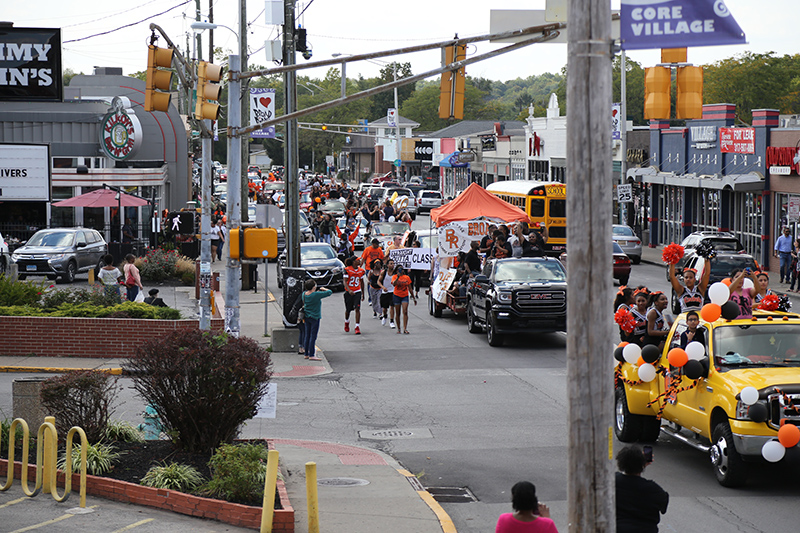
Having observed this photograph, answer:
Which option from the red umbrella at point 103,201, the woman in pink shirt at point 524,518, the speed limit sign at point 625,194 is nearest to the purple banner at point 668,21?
the woman in pink shirt at point 524,518

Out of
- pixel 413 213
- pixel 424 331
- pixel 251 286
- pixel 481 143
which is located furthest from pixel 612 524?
pixel 481 143

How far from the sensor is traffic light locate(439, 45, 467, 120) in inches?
551

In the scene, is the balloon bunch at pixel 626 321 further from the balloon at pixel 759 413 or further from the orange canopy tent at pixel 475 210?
the orange canopy tent at pixel 475 210

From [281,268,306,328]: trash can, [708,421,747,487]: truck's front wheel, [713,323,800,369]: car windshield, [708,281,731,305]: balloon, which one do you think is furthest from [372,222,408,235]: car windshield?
[708,421,747,487]: truck's front wheel

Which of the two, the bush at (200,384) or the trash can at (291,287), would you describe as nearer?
the bush at (200,384)

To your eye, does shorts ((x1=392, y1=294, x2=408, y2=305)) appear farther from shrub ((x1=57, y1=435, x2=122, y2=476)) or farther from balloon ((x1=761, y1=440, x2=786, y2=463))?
balloon ((x1=761, y1=440, x2=786, y2=463))

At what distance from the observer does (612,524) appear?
5.83m

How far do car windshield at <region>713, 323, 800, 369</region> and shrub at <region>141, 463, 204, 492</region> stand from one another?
5755mm

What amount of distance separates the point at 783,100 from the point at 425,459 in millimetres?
83376

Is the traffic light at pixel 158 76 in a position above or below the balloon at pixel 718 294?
above

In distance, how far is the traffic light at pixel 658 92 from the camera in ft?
30.1

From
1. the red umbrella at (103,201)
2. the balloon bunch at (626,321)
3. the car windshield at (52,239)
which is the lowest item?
the balloon bunch at (626,321)

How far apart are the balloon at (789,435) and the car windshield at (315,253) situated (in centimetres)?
2248

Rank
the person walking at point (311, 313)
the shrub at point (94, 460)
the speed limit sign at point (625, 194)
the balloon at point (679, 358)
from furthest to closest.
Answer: the speed limit sign at point (625, 194) < the person walking at point (311, 313) < the balloon at point (679, 358) < the shrub at point (94, 460)
